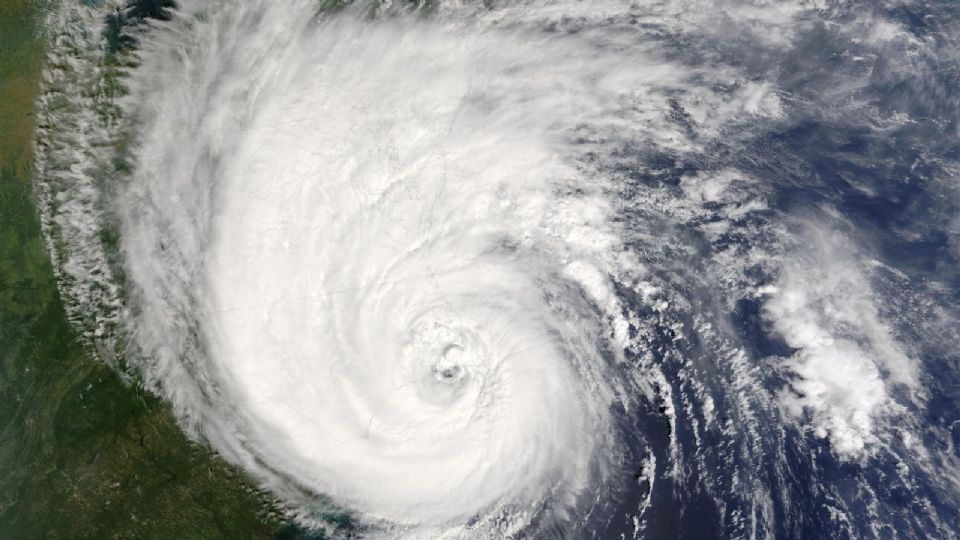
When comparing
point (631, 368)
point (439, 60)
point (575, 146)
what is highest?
point (439, 60)

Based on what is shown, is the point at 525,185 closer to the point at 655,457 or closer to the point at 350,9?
the point at 350,9

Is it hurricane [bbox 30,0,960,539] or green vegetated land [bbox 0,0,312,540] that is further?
hurricane [bbox 30,0,960,539]

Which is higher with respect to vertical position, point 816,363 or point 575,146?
point 575,146

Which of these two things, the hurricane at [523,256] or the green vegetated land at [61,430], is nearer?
the green vegetated land at [61,430]

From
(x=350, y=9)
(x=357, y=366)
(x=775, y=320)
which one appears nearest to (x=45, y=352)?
(x=357, y=366)
